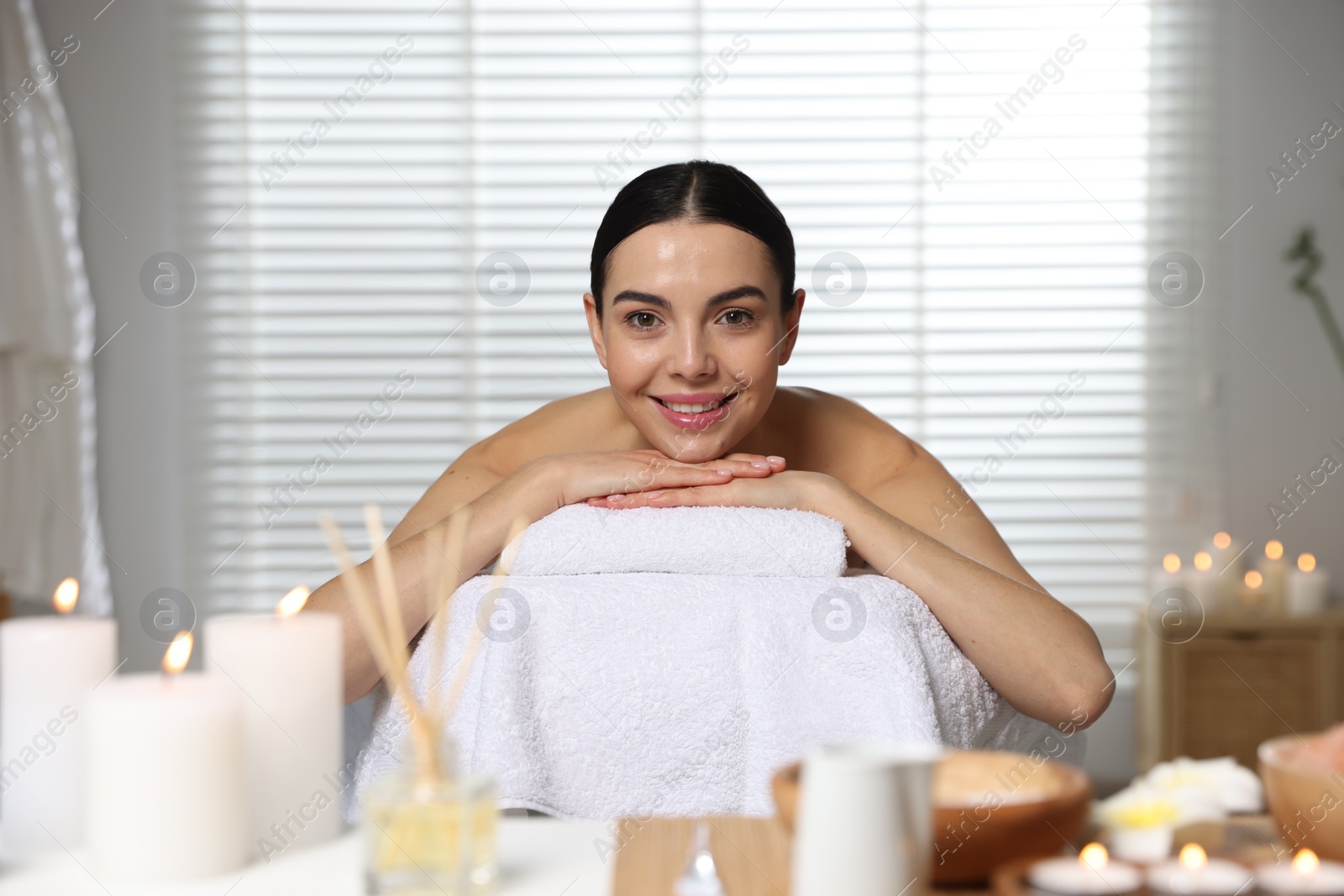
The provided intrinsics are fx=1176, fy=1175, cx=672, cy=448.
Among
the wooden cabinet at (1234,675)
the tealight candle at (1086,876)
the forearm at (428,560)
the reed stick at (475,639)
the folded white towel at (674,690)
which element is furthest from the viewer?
the wooden cabinet at (1234,675)

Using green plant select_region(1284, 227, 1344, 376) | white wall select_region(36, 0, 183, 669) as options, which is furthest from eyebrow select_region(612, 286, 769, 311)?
green plant select_region(1284, 227, 1344, 376)

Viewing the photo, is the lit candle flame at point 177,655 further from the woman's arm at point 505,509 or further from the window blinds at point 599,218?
the window blinds at point 599,218

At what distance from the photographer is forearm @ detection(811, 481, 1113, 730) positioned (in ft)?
3.35

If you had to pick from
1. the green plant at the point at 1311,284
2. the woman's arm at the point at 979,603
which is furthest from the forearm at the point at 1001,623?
the green plant at the point at 1311,284

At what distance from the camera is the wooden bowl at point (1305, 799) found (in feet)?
1.87

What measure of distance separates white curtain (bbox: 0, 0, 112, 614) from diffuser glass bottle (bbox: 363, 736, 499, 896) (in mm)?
2034

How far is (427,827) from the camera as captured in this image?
597 millimetres

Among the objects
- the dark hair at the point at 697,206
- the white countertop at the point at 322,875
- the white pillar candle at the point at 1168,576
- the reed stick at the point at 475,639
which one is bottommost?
the white pillar candle at the point at 1168,576

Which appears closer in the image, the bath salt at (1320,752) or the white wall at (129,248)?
the bath salt at (1320,752)

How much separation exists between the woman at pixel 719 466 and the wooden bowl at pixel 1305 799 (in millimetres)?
414

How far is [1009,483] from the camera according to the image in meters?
2.95

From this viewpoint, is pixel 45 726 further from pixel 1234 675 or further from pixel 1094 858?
pixel 1234 675

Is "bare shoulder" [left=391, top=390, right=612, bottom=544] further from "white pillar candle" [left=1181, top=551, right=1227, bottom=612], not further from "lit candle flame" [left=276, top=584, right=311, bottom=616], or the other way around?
"white pillar candle" [left=1181, top=551, right=1227, bottom=612]

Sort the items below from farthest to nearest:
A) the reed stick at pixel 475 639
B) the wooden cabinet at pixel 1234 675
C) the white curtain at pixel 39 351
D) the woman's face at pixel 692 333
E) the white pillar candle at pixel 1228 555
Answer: the white pillar candle at pixel 1228 555 < the wooden cabinet at pixel 1234 675 < the white curtain at pixel 39 351 < the woman's face at pixel 692 333 < the reed stick at pixel 475 639
